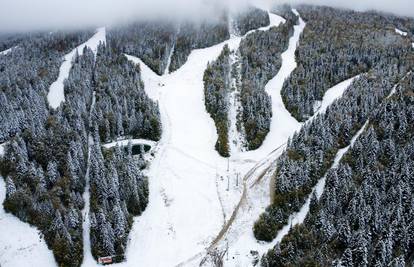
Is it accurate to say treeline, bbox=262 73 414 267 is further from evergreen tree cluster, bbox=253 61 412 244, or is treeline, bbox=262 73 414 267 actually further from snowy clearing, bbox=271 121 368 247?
evergreen tree cluster, bbox=253 61 412 244

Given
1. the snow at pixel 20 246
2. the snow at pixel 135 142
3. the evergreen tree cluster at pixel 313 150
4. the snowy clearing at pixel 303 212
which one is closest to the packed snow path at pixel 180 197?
the snow at pixel 135 142

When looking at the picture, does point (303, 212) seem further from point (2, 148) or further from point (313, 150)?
point (2, 148)

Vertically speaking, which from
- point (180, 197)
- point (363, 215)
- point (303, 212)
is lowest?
point (180, 197)

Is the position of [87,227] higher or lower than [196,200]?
higher

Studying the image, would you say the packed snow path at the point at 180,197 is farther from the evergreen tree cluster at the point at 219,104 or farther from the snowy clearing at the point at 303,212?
the snowy clearing at the point at 303,212

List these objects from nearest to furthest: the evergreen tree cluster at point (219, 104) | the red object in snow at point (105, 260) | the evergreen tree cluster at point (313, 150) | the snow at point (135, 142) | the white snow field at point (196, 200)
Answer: the red object in snow at point (105, 260) < the white snow field at point (196, 200) < the evergreen tree cluster at point (313, 150) < the snow at point (135, 142) < the evergreen tree cluster at point (219, 104)

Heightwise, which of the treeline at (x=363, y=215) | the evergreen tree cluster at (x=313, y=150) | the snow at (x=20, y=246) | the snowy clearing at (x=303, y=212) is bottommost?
the snow at (x=20, y=246)

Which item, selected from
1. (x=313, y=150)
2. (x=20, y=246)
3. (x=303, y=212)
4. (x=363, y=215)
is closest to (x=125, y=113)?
(x=20, y=246)

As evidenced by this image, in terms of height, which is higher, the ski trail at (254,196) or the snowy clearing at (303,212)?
the snowy clearing at (303,212)
